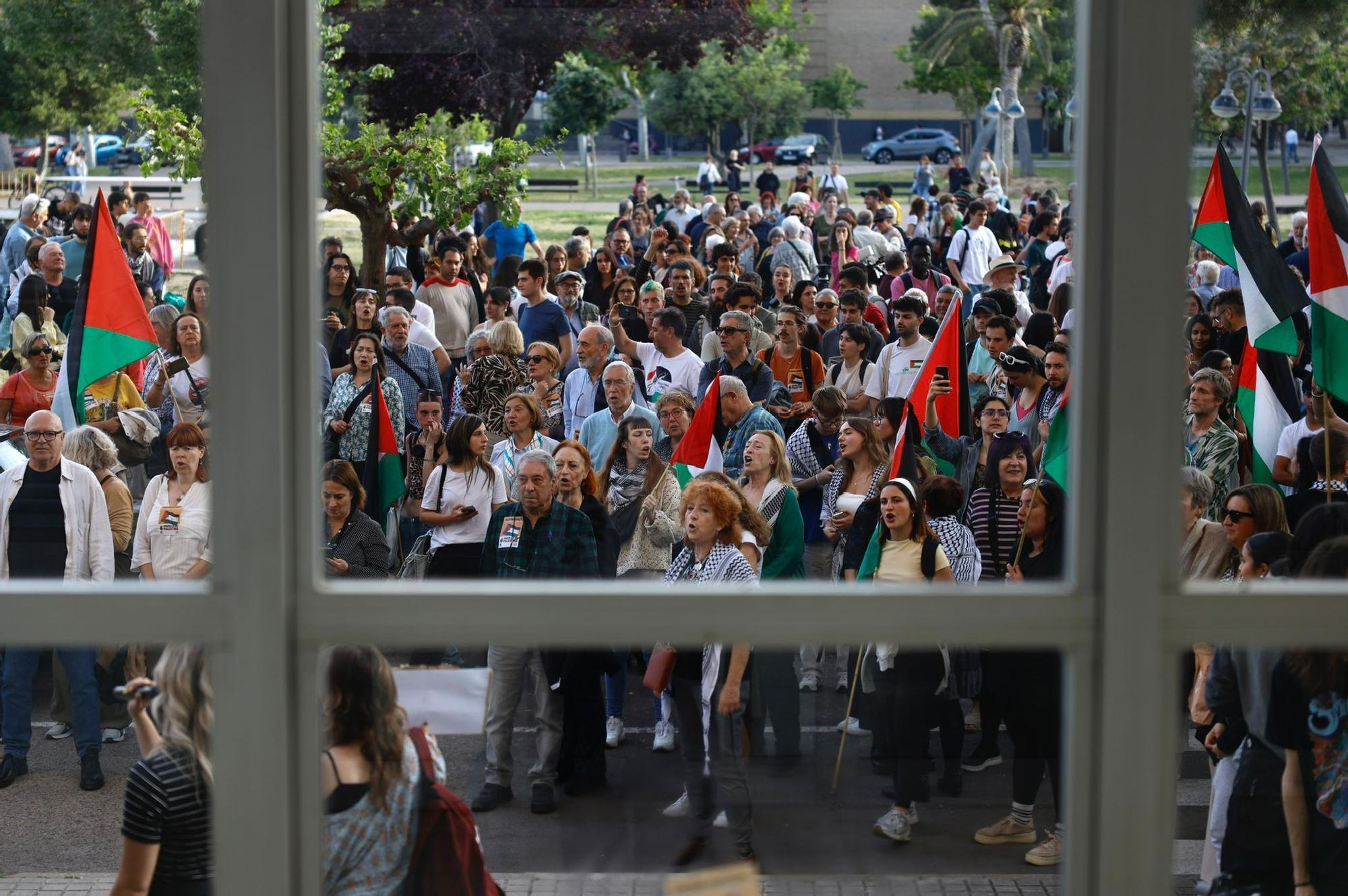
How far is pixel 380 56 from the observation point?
4.87 ft

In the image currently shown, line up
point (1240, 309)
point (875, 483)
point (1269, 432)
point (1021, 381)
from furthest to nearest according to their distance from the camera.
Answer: point (1240, 309) → point (1269, 432) → point (875, 483) → point (1021, 381)

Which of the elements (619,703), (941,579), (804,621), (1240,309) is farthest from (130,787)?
(1240,309)

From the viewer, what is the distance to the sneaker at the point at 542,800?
148cm

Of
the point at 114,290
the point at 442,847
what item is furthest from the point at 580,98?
the point at 114,290

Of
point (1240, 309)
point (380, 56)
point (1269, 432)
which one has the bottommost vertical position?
point (1269, 432)

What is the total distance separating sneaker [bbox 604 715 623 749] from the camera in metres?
1.50

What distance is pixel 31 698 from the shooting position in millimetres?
1551

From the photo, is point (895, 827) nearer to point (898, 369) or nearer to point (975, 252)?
point (898, 369)

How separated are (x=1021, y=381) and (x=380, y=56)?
4.01 ft

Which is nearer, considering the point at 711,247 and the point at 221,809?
the point at 221,809

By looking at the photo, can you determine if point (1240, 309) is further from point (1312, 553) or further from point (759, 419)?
point (1312, 553)

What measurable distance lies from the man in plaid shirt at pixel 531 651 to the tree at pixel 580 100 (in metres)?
0.46

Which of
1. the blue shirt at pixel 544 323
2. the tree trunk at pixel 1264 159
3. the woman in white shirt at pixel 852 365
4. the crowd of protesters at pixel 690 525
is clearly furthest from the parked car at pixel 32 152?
the woman in white shirt at pixel 852 365

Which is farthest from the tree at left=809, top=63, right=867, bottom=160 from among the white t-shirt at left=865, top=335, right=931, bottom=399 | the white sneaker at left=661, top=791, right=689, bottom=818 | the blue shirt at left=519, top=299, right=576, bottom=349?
the blue shirt at left=519, top=299, right=576, bottom=349
